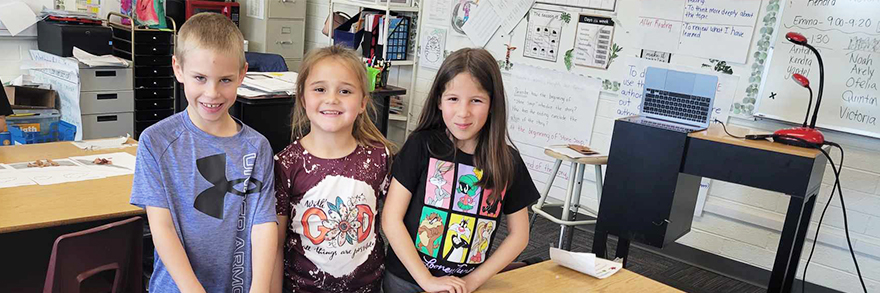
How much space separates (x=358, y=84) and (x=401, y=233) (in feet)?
1.24

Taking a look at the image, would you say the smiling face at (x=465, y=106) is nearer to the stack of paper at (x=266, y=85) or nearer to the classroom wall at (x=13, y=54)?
the stack of paper at (x=266, y=85)

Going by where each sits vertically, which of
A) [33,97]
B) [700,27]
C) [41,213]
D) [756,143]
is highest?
[700,27]

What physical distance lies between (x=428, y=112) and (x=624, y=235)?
169cm

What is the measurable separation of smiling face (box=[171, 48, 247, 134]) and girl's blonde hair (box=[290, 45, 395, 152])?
0.18 meters

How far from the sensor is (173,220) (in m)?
1.49

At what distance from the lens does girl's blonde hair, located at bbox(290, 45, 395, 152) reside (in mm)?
1634

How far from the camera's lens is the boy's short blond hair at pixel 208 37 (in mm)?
1495

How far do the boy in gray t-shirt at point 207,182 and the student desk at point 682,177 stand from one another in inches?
72.4

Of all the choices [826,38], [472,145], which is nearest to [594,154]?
[826,38]

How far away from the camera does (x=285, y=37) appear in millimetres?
5574

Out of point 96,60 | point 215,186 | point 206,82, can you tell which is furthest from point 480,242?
point 96,60

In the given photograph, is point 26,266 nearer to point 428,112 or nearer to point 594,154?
point 428,112

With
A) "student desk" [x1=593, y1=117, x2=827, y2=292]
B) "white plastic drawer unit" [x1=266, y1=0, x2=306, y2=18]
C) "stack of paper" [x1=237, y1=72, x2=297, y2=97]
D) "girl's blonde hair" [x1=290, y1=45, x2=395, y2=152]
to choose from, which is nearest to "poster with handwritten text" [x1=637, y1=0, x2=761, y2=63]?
"student desk" [x1=593, y1=117, x2=827, y2=292]

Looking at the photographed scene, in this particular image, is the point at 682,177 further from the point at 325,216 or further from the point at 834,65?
the point at 325,216
